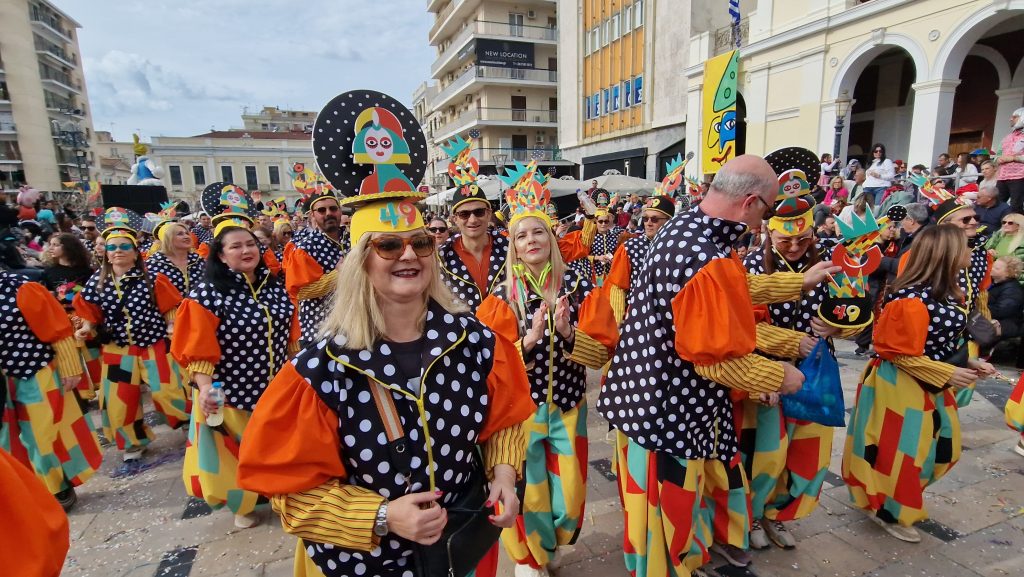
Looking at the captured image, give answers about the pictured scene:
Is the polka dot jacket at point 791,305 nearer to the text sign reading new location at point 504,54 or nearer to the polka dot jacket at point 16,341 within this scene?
the polka dot jacket at point 16,341

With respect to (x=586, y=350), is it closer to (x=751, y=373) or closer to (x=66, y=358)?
(x=751, y=373)

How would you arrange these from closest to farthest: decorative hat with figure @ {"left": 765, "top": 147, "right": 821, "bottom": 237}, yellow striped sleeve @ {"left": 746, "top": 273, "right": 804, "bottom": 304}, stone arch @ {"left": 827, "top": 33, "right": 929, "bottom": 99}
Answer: yellow striped sleeve @ {"left": 746, "top": 273, "right": 804, "bottom": 304}, decorative hat with figure @ {"left": 765, "top": 147, "right": 821, "bottom": 237}, stone arch @ {"left": 827, "top": 33, "right": 929, "bottom": 99}

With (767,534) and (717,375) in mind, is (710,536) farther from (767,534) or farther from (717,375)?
(717,375)

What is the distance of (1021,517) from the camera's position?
3418mm

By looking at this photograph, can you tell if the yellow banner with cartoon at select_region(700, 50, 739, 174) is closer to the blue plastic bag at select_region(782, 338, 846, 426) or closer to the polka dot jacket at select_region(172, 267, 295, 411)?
the blue plastic bag at select_region(782, 338, 846, 426)

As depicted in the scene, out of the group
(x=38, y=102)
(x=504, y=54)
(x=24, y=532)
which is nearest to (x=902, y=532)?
(x=24, y=532)

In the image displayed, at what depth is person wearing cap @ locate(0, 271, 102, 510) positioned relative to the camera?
140 inches

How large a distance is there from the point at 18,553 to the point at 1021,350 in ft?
30.5

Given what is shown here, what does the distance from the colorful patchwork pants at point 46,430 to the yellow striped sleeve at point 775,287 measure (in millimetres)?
5003

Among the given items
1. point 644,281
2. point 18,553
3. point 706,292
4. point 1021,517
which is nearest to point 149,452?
point 18,553

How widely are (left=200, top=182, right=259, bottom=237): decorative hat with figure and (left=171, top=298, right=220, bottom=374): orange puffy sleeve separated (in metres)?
0.63

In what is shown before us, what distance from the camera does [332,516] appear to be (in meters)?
1.53

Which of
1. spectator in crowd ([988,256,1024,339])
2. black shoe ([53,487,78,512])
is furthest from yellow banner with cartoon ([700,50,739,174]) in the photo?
black shoe ([53,487,78,512])

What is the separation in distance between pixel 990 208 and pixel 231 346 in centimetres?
970
